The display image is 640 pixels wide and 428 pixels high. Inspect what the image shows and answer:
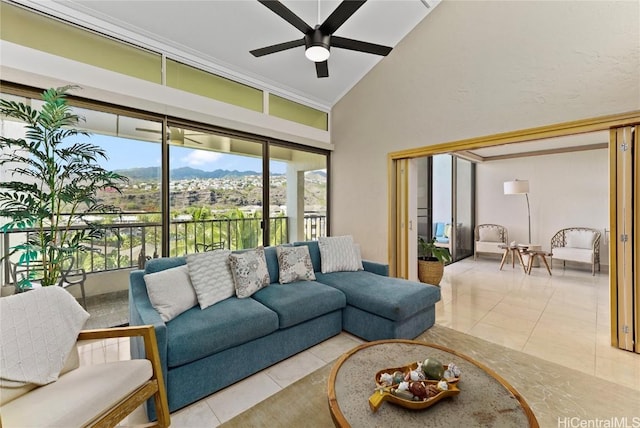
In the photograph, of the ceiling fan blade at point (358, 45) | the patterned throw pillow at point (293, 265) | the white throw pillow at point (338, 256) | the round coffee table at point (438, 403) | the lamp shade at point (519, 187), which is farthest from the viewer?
the lamp shade at point (519, 187)

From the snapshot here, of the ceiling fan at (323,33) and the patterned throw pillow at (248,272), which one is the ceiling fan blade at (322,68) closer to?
the ceiling fan at (323,33)

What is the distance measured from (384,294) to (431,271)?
1.99 metres

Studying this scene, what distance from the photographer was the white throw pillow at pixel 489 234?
6.33 meters

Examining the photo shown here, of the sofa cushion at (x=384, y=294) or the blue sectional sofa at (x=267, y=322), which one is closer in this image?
the blue sectional sofa at (x=267, y=322)

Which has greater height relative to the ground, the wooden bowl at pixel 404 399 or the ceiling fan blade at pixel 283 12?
the ceiling fan blade at pixel 283 12

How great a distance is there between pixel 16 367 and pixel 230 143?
3188 mm

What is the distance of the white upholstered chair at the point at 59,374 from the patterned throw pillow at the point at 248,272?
3.31 feet

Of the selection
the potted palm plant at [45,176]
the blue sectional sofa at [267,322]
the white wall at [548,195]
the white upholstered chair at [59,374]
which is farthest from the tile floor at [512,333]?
the white wall at [548,195]

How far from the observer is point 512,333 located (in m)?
2.86

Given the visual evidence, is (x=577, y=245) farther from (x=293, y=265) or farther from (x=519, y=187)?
(x=293, y=265)

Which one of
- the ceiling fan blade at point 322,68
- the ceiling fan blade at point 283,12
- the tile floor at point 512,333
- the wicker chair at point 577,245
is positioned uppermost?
the ceiling fan blade at point 283,12

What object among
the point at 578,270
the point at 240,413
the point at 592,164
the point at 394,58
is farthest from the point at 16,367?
the point at 592,164

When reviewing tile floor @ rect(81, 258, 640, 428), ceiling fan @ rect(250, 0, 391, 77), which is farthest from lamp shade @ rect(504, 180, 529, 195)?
ceiling fan @ rect(250, 0, 391, 77)

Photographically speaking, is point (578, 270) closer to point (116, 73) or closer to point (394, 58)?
point (394, 58)
